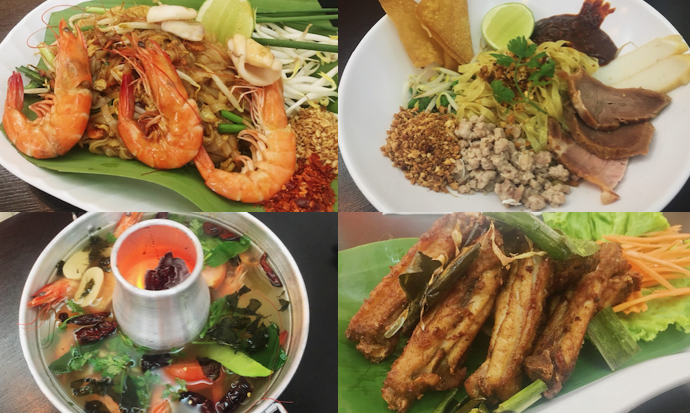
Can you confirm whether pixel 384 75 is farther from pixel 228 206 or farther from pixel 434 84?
pixel 228 206

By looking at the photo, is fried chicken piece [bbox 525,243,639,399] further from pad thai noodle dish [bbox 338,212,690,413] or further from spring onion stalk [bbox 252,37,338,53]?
spring onion stalk [bbox 252,37,338,53]

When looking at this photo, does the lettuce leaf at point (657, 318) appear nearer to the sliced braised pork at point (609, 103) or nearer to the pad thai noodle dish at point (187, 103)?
the sliced braised pork at point (609, 103)

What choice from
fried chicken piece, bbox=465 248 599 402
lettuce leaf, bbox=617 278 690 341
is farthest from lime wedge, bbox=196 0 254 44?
lettuce leaf, bbox=617 278 690 341

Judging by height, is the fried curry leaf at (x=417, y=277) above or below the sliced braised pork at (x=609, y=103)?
below

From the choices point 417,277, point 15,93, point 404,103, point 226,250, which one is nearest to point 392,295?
point 417,277

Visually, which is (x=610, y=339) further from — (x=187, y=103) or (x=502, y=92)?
(x=187, y=103)

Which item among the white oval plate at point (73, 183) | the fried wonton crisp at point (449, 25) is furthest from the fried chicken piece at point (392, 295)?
the white oval plate at point (73, 183)
